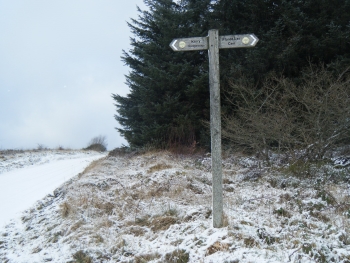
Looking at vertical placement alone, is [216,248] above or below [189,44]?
below

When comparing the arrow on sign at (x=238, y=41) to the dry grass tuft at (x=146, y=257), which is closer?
the dry grass tuft at (x=146, y=257)

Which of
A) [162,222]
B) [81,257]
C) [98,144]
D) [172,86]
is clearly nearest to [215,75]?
[162,222]

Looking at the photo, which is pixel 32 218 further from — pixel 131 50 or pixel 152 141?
pixel 131 50

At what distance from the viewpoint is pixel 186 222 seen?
423cm

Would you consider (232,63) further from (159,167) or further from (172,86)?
(159,167)

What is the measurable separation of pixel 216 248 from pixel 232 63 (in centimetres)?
1006

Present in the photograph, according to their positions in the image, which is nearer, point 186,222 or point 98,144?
point 186,222

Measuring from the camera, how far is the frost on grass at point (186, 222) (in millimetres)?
3395

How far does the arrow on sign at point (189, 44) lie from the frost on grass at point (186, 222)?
2.53m

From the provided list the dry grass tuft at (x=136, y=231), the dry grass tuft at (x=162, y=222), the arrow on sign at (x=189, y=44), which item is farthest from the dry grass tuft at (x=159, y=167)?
the arrow on sign at (x=189, y=44)

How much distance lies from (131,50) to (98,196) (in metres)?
12.6

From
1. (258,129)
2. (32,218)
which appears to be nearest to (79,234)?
(32,218)

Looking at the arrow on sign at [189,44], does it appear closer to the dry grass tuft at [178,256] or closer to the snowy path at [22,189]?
the dry grass tuft at [178,256]

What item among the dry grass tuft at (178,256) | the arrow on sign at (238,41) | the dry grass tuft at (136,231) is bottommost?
the dry grass tuft at (178,256)
